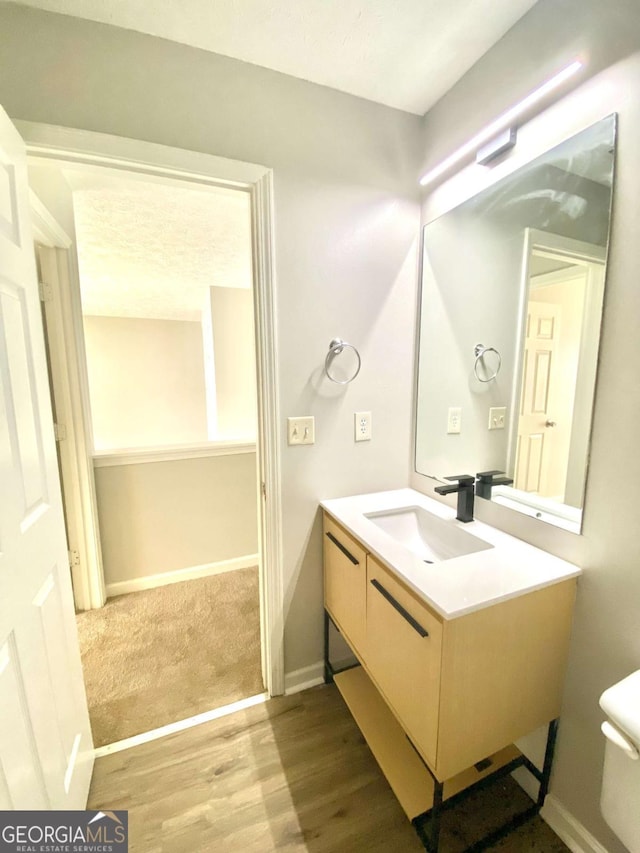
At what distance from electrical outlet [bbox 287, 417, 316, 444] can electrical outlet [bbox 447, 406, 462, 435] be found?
24.8 inches

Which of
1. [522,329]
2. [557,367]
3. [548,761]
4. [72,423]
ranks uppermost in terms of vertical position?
[522,329]

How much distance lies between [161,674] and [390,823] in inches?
46.8

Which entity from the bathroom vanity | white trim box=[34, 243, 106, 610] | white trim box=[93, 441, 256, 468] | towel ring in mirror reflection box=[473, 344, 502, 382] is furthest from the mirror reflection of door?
white trim box=[34, 243, 106, 610]

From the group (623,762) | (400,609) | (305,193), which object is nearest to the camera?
(623,762)

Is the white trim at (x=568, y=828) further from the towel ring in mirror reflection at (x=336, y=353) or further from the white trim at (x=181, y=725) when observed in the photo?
the towel ring in mirror reflection at (x=336, y=353)

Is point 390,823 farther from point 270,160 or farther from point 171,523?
point 270,160

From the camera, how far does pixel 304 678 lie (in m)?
1.63

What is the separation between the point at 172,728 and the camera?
1438mm

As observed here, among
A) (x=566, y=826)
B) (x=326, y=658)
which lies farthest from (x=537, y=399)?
(x=326, y=658)

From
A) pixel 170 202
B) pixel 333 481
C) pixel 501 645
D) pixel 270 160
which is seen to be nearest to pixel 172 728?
pixel 333 481

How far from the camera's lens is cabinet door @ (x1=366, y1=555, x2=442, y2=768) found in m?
0.88

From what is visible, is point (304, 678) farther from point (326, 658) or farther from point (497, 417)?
point (497, 417)

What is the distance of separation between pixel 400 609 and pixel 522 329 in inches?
41.5

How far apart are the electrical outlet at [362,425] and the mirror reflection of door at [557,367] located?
60cm
